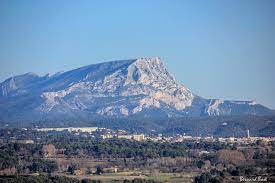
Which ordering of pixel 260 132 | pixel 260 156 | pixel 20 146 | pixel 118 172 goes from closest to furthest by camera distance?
pixel 118 172, pixel 260 156, pixel 20 146, pixel 260 132

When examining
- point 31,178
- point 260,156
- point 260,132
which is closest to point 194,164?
point 260,156

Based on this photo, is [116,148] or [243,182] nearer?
[243,182]

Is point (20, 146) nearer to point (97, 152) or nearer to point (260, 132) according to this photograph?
point (97, 152)

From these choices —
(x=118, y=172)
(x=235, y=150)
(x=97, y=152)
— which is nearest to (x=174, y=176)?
(x=118, y=172)

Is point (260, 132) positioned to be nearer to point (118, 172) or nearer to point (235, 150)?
point (235, 150)

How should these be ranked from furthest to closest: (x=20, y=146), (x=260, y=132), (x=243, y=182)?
(x=260, y=132) < (x=20, y=146) < (x=243, y=182)

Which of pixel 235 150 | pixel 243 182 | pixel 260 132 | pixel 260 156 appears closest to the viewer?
pixel 243 182

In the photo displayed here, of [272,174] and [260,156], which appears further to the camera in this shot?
[260,156]

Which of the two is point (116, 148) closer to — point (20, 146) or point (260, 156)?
point (20, 146)

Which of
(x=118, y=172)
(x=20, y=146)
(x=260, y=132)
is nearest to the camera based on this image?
(x=118, y=172)

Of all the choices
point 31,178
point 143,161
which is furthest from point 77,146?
point 31,178
